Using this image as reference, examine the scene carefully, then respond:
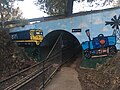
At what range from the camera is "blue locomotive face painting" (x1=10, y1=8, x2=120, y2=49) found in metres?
11.7

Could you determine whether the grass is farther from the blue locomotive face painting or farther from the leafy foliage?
the leafy foliage

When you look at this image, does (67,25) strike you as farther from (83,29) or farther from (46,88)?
(46,88)

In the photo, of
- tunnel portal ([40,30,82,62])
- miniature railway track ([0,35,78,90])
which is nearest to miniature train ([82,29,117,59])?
miniature railway track ([0,35,78,90])

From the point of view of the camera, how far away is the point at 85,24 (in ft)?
41.1

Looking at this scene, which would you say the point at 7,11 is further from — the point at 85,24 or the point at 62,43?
the point at 85,24

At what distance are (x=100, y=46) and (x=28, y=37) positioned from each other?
5.91 metres

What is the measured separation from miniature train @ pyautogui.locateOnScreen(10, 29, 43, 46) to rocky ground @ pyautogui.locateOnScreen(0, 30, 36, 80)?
1.67 feet

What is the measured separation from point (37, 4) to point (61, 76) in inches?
323

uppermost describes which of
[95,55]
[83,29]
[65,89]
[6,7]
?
[6,7]

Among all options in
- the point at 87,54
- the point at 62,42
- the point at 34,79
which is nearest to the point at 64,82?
the point at 34,79

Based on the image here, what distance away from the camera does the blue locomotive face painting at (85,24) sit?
1167cm

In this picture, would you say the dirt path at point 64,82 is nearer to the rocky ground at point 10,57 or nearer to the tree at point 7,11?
the rocky ground at point 10,57

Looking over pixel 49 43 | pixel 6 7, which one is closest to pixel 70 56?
pixel 49 43

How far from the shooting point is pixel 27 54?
15875mm
